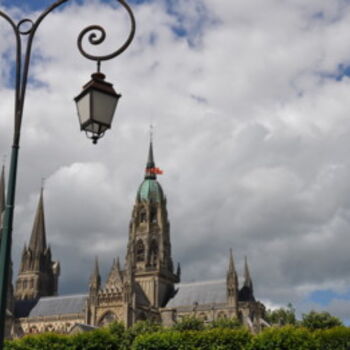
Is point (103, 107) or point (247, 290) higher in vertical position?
point (247, 290)

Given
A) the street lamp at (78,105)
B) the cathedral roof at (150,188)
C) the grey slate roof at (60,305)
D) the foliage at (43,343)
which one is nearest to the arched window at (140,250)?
the cathedral roof at (150,188)

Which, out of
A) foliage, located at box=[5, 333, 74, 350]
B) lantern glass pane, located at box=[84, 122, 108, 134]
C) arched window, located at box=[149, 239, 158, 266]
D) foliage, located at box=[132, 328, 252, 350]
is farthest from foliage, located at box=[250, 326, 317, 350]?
arched window, located at box=[149, 239, 158, 266]

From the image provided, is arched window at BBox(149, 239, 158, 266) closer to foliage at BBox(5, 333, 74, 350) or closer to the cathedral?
the cathedral

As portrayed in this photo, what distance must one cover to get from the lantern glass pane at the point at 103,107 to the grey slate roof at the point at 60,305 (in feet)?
386

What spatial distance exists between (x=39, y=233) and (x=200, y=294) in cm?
5295

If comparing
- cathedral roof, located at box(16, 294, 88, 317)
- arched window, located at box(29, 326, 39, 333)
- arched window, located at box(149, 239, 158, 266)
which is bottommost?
arched window, located at box(29, 326, 39, 333)

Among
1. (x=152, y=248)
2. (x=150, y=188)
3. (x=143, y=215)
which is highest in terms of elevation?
(x=150, y=188)

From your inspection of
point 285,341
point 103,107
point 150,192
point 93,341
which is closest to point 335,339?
point 285,341

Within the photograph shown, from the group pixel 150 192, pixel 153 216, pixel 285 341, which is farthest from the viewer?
pixel 150 192

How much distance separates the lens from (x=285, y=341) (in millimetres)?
60219

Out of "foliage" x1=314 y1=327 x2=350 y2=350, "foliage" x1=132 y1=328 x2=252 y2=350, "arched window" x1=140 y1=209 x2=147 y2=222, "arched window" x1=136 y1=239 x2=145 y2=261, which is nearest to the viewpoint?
"foliage" x1=132 y1=328 x2=252 y2=350

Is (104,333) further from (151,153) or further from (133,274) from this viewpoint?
(151,153)

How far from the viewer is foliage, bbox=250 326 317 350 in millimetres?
59906

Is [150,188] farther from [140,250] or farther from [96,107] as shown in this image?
[96,107]
